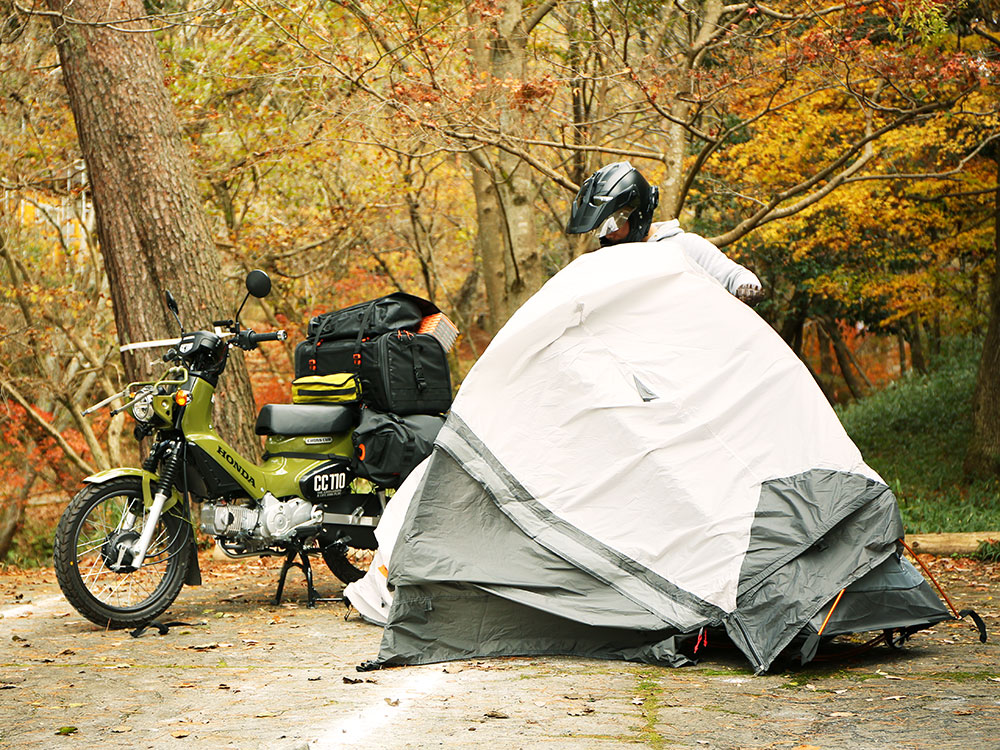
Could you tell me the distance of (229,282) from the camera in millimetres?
15828

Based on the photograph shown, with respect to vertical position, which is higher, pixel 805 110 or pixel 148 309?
pixel 805 110

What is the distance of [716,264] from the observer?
4.95 meters

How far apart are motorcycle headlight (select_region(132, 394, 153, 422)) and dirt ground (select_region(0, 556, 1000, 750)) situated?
3.44 ft

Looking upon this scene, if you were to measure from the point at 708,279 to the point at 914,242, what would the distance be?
10.6 meters

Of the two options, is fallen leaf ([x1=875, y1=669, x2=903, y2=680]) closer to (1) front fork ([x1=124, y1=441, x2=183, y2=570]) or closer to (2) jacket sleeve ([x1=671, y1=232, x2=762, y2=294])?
(2) jacket sleeve ([x1=671, y1=232, x2=762, y2=294])

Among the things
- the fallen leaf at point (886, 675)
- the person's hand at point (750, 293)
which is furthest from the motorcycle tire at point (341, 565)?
the fallen leaf at point (886, 675)

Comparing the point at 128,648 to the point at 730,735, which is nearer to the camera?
the point at 730,735

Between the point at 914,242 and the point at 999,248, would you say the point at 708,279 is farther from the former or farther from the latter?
the point at 914,242

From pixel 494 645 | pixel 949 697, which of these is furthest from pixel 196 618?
pixel 949 697

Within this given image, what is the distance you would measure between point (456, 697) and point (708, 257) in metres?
2.45

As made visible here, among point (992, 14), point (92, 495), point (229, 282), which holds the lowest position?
point (92, 495)

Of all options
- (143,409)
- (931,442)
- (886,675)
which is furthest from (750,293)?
(931,442)

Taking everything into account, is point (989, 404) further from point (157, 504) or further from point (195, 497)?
point (157, 504)

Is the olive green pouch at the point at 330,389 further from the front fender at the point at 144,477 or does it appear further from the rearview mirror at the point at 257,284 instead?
the front fender at the point at 144,477
